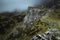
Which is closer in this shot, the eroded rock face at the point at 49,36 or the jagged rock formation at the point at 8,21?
the eroded rock face at the point at 49,36

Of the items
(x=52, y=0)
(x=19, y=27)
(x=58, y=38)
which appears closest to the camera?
(x=58, y=38)

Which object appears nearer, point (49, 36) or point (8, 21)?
point (49, 36)

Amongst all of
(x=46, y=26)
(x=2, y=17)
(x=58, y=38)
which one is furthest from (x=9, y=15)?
(x=58, y=38)

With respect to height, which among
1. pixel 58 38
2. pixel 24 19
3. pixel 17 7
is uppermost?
pixel 17 7

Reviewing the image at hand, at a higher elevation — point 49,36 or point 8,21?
point 8,21

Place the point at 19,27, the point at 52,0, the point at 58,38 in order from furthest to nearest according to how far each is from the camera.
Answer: the point at 52,0 → the point at 19,27 → the point at 58,38

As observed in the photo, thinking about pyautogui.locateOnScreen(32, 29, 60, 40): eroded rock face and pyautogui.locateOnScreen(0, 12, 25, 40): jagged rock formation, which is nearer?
pyautogui.locateOnScreen(32, 29, 60, 40): eroded rock face

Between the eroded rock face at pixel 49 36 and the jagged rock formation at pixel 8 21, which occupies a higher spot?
the jagged rock formation at pixel 8 21

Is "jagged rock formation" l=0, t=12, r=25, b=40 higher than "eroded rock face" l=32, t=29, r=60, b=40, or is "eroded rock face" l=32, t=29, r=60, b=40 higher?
"jagged rock formation" l=0, t=12, r=25, b=40

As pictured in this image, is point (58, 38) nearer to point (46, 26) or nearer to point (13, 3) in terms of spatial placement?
point (46, 26)

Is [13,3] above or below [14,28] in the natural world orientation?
above

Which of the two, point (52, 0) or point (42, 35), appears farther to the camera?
point (52, 0)
